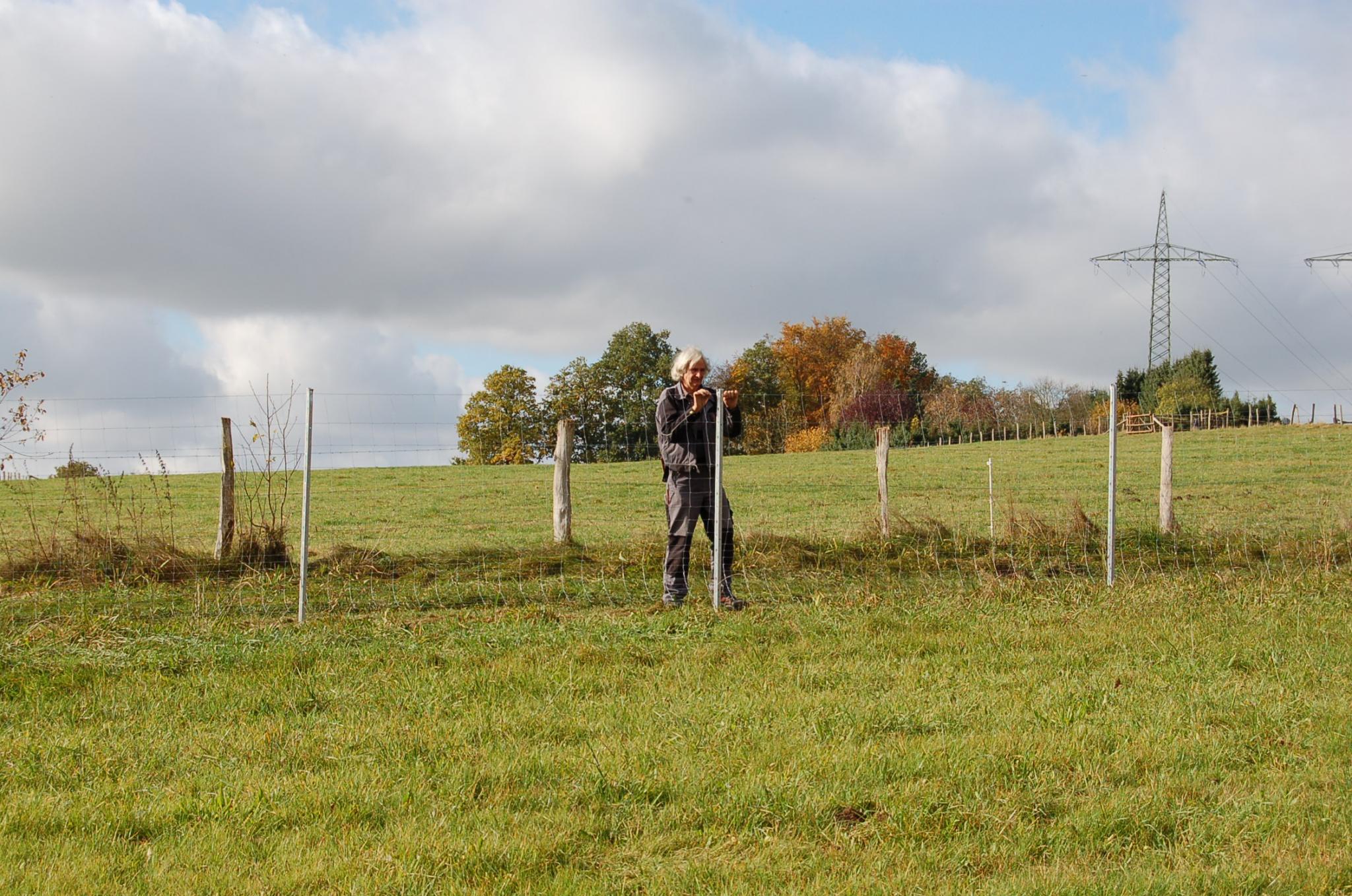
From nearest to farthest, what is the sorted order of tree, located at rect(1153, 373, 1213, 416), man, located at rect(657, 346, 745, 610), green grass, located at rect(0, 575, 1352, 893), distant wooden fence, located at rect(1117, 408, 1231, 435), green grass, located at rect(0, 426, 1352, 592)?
green grass, located at rect(0, 575, 1352, 893), man, located at rect(657, 346, 745, 610), green grass, located at rect(0, 426, 1352, 592), distant wooden fence, located at rect(1117, 408, 1231, 435), tree, located at rect(1153, 373, 1213, 416)

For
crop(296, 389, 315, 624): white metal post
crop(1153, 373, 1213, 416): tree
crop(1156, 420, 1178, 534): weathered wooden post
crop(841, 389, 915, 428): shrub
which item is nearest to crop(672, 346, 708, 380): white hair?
crop(296, 389, 315, 624): white metal post

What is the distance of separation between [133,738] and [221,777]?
0.86 metres

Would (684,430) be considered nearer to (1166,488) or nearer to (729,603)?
(729,603)

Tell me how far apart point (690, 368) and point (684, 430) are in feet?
1.60

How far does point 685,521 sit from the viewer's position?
8344 mm

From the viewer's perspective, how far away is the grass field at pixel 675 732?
3.43 m

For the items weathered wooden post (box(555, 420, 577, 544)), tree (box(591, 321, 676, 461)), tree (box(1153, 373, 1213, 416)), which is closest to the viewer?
weathered wooden post (box(555, 420, 577, 544))

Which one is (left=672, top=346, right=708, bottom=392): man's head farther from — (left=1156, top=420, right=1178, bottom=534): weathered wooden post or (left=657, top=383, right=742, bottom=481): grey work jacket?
(left=1156, top=420, right=1178, bottom=534): weathered wooden post

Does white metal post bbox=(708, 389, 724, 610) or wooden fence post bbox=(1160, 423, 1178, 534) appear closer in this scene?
white metal post bbox=(708, 389, 724, 610)

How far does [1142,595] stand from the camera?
859cm

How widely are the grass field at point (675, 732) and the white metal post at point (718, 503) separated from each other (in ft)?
1.07

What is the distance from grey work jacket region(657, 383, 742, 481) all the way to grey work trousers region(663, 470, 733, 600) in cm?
9

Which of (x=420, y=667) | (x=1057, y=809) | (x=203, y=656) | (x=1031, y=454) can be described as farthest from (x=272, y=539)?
(x=1031, y=454)

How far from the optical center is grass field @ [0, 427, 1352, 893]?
343 centimetres
